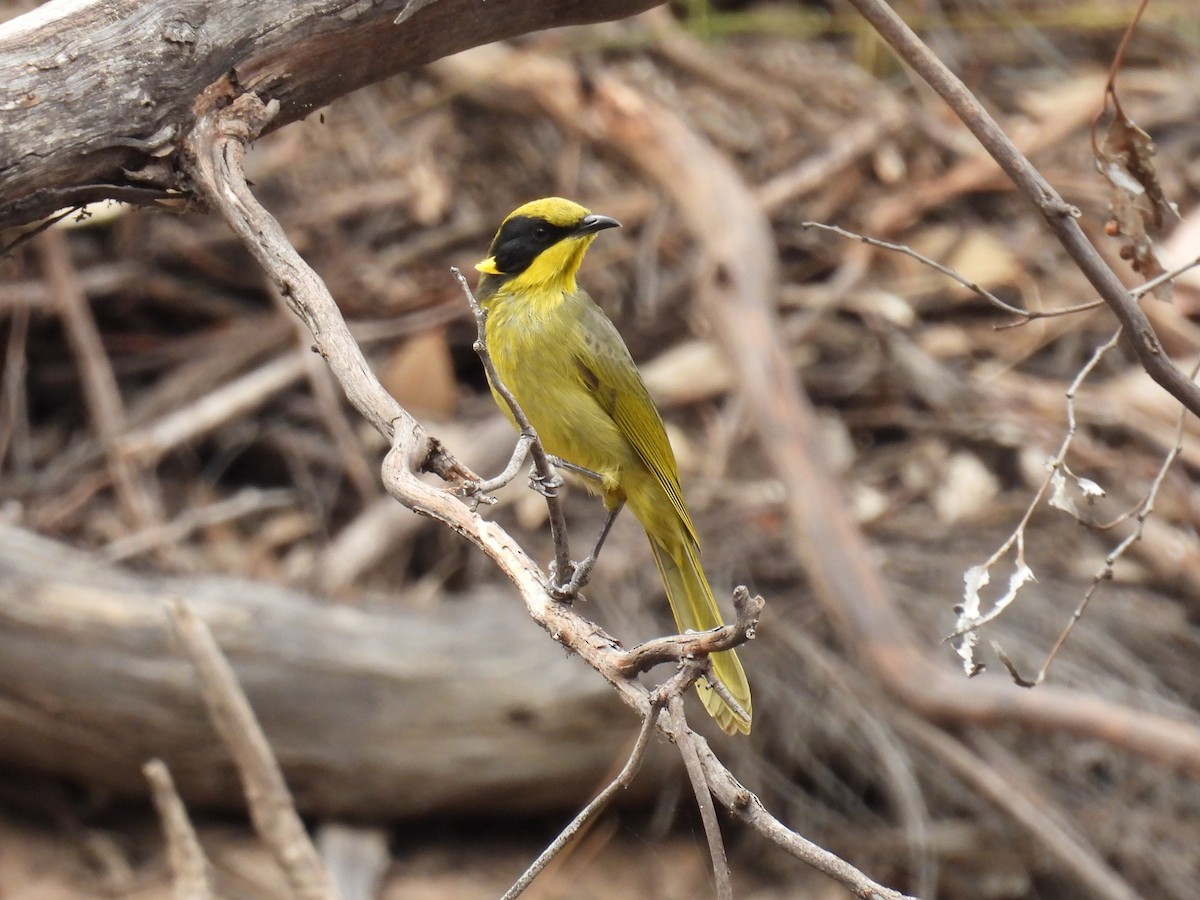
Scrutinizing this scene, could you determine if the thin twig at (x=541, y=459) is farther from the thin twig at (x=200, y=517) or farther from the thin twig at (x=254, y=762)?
the thin twig at (x=200, y=517)

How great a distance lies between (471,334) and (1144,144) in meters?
4.49

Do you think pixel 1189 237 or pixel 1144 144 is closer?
pixel 1144 144

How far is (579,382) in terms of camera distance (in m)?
3.35

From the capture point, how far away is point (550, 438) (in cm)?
333

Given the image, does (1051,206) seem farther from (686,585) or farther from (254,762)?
(254,762)

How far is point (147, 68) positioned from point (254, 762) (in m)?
1.92

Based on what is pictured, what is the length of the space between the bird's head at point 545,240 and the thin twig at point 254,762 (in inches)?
48.4

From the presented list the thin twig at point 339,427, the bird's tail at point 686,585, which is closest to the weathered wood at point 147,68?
the bird's tail at point 686,585

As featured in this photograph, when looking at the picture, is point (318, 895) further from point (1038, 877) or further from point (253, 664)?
point (1038, 877)

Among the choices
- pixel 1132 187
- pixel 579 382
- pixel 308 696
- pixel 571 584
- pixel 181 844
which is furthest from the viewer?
pixel 308 696

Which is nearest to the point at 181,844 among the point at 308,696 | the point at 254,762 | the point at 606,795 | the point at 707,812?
the point at 254,762

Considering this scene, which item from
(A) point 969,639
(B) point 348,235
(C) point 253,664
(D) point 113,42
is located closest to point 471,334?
(B) point 348,235

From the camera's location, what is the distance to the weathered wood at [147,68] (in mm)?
2383

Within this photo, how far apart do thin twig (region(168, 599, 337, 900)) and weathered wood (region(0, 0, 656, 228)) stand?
1.37 m
